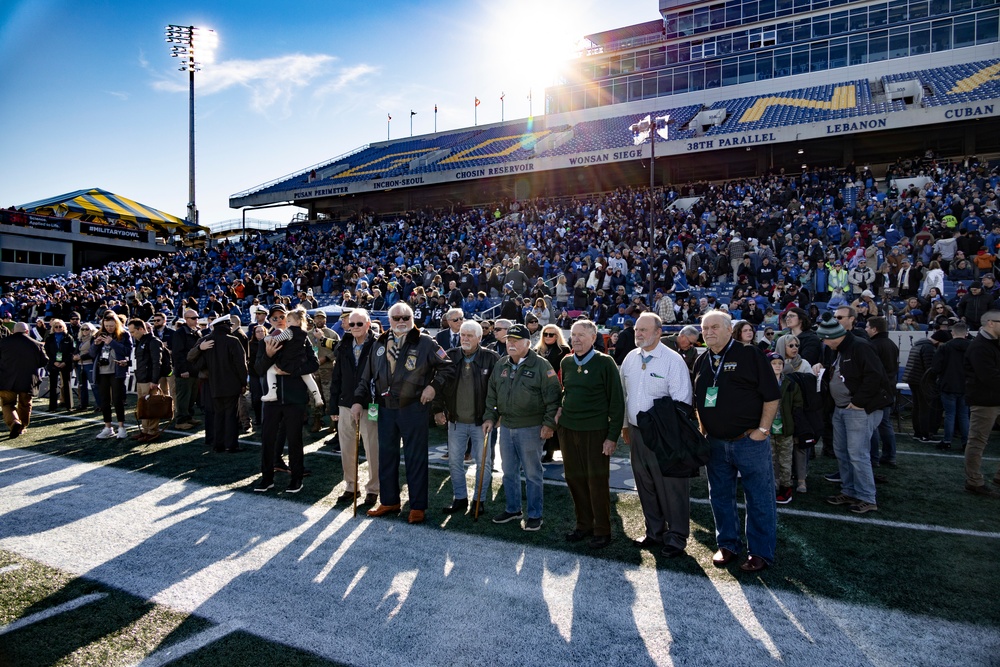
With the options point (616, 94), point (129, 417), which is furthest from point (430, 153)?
point (129, 417)

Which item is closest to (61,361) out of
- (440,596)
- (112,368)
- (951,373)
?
(112,368)

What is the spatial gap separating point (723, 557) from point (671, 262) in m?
13.1

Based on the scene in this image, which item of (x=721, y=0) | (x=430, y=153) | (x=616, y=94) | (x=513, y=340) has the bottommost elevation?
(x=513, y=340)

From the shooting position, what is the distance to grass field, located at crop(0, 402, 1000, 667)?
331cm

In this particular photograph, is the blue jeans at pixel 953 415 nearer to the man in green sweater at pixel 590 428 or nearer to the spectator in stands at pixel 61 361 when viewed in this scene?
the man in green sweater at pixel 590 428

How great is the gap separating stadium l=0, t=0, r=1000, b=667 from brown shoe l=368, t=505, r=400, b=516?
0.71 feet

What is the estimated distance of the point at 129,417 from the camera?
1059 centimetres

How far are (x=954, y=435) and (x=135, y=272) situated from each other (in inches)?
1350

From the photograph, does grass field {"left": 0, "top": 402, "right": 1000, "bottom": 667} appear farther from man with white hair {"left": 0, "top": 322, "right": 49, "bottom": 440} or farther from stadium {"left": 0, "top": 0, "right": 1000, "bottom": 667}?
man with white hair {"left": 0, "top": 322, "right": 49, "bottom": 440}

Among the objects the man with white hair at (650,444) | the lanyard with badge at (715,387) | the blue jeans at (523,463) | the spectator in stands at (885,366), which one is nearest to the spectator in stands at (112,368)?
the blue jeans at (523,463)

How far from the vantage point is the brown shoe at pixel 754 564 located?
13.6ft

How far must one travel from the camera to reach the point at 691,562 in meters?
4.38

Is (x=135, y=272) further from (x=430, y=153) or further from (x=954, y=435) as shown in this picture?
(x=954, y=435)

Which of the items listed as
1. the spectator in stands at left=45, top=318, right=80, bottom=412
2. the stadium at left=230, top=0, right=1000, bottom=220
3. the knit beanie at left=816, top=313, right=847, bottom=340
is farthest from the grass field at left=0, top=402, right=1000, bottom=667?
the stadium at left=230, top=0, right=1000, bottom=220
